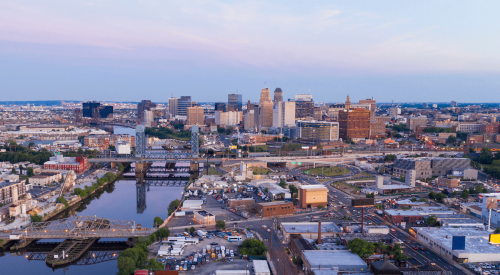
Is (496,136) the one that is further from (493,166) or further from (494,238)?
(494,238)

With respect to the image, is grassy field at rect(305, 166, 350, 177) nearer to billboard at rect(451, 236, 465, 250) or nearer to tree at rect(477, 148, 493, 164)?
tree at rect(477, 148, 493, 164)

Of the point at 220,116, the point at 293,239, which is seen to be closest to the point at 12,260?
the point at 293,239

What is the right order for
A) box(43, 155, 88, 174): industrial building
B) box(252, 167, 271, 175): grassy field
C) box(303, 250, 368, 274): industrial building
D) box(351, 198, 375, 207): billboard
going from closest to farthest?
box(303, 250, 368, 274): industrial building
box(351, 198, 375, 207): billboard
box(43, 155, 88, 174): industrial building
box(252, 167, 271, 175): grassy field

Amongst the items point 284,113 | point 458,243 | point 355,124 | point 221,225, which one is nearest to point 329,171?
point 221,225

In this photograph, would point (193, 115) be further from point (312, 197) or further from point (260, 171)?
point (312, 197)

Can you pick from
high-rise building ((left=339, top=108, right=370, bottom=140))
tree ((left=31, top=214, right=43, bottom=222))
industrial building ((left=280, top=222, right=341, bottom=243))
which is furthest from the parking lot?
high-rise building ((left=339, top=108, right=370, bottom=140))

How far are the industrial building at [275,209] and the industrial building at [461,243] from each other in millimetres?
5345

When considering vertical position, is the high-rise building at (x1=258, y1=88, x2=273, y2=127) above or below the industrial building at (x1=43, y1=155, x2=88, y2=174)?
above

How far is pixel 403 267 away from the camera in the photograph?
11812 millimetres

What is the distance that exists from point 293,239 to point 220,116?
61.7 m

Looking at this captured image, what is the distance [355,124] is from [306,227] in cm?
3737

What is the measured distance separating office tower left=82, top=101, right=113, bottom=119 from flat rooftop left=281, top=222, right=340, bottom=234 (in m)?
79.5

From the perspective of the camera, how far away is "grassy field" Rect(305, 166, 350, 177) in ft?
92.9

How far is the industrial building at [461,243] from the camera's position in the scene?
12406 millimetres
